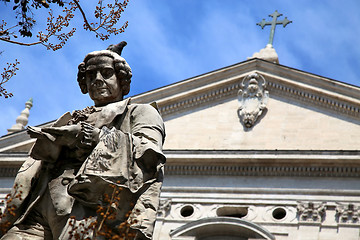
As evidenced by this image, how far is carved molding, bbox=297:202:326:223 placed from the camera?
26.0 m

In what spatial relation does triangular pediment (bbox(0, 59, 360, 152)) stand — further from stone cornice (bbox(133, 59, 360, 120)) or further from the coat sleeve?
the coat sleeve

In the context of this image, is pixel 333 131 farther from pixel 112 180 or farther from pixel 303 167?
pixel 112 180

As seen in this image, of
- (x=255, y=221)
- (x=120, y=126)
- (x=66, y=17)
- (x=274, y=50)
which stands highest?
(x=274, y=50)

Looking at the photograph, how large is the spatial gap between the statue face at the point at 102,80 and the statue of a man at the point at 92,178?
11cm

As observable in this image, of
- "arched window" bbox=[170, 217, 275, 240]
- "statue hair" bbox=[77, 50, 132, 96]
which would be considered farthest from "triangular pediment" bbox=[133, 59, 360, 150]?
"statue hair" bbox=[77, 50, 132, 96]

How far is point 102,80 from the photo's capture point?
6.38 m

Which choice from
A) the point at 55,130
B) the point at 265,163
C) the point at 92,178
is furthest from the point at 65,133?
the point at 265,163

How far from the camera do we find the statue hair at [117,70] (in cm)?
639

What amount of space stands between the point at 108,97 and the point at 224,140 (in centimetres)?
2216

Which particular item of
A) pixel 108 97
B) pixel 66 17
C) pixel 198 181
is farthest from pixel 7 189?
pixel 108 97

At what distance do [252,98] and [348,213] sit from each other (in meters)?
4.74

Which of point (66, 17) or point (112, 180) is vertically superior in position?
point (66, 17)

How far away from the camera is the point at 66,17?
8438 mm

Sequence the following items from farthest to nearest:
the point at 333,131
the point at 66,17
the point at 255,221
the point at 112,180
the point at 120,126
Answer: the point at 333,131
the point at 255,221
the point at 66,17
the point at 120,126
the point at 112,180
